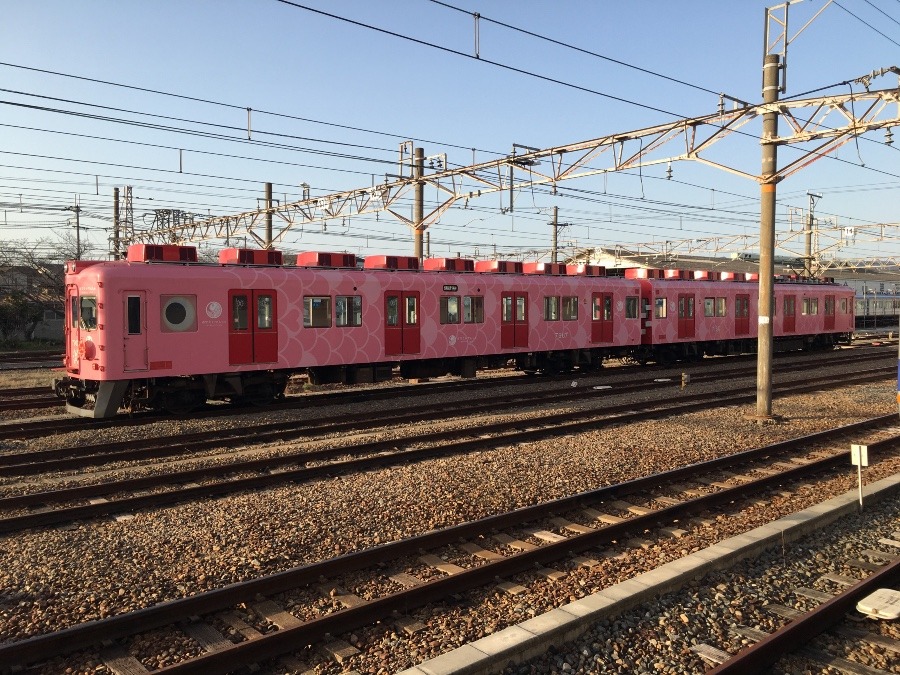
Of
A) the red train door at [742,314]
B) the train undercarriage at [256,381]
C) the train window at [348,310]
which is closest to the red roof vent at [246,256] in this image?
the train window at [348,310]

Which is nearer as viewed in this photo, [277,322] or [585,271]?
[277,322]

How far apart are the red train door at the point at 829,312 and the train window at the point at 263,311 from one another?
30853mm

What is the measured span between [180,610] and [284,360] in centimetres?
1163

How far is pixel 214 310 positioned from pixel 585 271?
14.0 metres

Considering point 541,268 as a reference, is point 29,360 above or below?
below

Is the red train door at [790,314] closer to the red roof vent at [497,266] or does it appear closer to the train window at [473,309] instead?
the red roof vent at [497,266]

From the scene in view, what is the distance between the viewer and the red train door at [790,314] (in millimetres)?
33000

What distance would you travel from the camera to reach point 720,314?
30.4 metres

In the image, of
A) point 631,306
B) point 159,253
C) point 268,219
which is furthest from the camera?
point 268,219

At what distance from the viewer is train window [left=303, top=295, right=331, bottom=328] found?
1700cm

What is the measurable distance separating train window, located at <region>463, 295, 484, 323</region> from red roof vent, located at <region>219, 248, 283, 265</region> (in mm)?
5962

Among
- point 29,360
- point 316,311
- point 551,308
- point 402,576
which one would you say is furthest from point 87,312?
point 29,360

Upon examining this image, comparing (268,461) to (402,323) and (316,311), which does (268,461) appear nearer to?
(316,311)

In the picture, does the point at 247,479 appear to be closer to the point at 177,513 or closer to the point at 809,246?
the point at 177,513
